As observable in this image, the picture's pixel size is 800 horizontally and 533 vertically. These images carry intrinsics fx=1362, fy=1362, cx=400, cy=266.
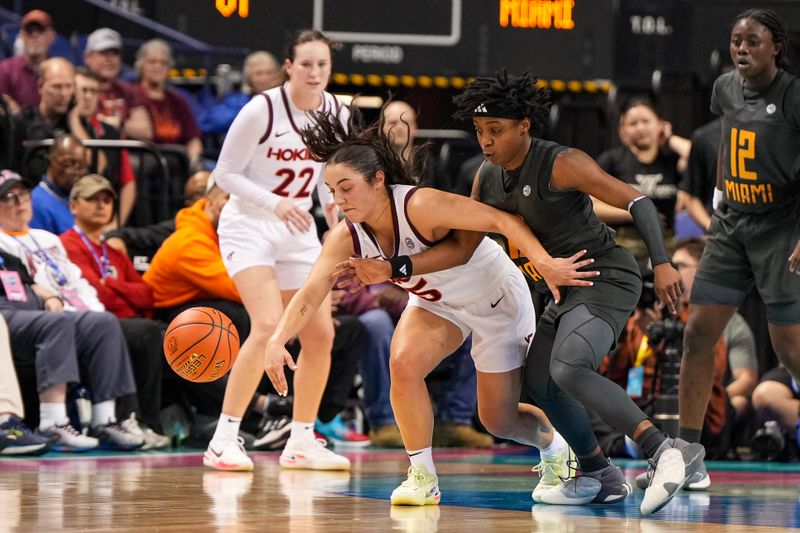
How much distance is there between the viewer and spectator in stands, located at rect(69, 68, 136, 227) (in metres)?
9.52

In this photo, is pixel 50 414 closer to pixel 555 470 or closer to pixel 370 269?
pixel 370 269

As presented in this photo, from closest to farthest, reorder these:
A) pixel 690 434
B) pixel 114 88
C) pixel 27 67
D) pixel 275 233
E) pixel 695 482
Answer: pixel 695 482 < pixel 690 434 < pixel 275 233 < pixel 27 67 < pixel 114 88

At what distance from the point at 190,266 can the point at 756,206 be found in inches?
150

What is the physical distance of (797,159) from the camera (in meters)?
6.06

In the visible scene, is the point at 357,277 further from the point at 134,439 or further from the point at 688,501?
the point at 134,439

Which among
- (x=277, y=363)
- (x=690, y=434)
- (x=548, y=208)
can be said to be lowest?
(x=690, y=434)

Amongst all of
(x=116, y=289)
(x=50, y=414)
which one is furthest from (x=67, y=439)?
(x=116, y=289)

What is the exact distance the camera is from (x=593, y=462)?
5.61 metres

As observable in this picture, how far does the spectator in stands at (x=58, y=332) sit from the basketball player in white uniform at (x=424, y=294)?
2.74 m

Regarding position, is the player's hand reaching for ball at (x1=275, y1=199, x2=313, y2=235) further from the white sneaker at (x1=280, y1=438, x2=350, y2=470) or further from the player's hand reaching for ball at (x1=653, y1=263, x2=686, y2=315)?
the player's hand reaching for ball at (x1=653, y1=263, x2=686, y2=315)

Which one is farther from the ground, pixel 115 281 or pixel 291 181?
pixel 291 181

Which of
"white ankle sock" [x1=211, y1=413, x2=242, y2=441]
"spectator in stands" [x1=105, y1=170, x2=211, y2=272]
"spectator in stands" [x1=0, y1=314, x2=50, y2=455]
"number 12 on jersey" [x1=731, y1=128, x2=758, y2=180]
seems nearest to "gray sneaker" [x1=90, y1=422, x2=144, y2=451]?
"spectator in stands" [x1=0, y1=314, x2=50, y2=455]

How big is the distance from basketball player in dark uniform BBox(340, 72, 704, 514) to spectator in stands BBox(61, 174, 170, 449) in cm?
338

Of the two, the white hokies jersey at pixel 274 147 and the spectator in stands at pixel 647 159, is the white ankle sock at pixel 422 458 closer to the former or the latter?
the white hokies jersey at pixel 274 147
